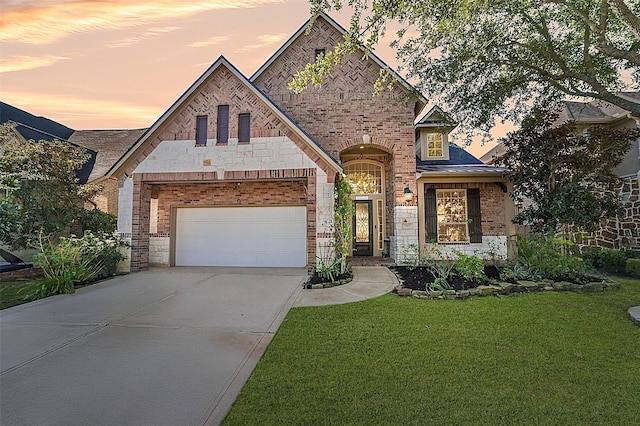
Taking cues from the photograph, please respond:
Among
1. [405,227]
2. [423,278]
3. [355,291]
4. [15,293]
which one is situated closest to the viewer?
[355,291]

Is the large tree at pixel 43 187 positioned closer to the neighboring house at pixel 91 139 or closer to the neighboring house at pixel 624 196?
the neighboring house at pixel 91 139

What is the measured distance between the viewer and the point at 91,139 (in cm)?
1778

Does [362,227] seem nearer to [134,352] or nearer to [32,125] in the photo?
[134,352]

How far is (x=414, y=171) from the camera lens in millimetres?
11688

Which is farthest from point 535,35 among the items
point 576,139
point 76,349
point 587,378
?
point 76,349

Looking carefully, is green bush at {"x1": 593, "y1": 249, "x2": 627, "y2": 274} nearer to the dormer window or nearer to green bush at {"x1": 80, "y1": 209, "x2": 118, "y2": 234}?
the dormer window

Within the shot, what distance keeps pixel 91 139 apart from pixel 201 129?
463 inches

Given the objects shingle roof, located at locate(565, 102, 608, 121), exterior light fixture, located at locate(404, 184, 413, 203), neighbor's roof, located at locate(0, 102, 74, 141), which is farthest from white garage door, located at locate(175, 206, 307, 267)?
shingle roof, located at locate(565, 102, 608, 121)

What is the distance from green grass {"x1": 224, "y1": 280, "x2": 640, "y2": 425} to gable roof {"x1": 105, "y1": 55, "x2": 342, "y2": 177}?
17.7ft

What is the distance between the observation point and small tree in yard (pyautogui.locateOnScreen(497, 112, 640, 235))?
9.21 metres

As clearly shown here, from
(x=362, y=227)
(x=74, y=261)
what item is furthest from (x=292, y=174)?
(x=74, y=261)

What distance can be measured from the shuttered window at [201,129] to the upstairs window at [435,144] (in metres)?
9.08

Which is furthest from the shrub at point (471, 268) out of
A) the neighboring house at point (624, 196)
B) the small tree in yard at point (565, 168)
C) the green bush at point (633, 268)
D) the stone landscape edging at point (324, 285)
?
the green bush at point (633, 268)

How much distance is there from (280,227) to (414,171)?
17.7 ft
